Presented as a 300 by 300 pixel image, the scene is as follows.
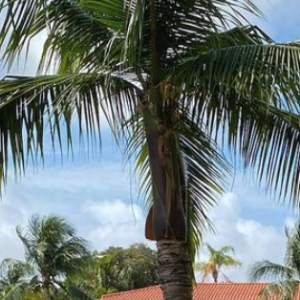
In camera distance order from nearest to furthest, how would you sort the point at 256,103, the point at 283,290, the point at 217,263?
the point at 256,103, the point at 283,290, the point at 217,263

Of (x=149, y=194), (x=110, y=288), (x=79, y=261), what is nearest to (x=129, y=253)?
(x=110, y=288)

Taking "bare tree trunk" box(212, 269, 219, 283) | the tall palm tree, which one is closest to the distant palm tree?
"bare tree trunk" box(212, 269, 219, 283)

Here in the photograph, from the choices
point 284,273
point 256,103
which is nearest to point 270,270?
point 284,273

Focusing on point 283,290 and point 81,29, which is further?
point 283,290

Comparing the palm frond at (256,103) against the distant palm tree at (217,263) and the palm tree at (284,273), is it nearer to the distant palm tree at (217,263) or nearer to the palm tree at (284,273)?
the palm tree at (284,273)

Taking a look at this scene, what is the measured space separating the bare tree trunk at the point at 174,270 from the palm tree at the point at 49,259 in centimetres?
1717

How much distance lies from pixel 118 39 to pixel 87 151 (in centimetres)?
94

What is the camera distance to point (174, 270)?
17.4ft

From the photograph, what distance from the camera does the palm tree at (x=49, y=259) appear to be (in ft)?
73.2

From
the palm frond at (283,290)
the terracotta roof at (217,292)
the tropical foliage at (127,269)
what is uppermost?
the palm frond at (283,290)

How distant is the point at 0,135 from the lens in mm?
5586

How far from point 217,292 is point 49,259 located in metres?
7.89

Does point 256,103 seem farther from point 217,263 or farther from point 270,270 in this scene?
point 217,263

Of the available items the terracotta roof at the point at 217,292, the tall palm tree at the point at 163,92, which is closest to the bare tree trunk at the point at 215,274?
the terracotta roof at the point at 217,292
